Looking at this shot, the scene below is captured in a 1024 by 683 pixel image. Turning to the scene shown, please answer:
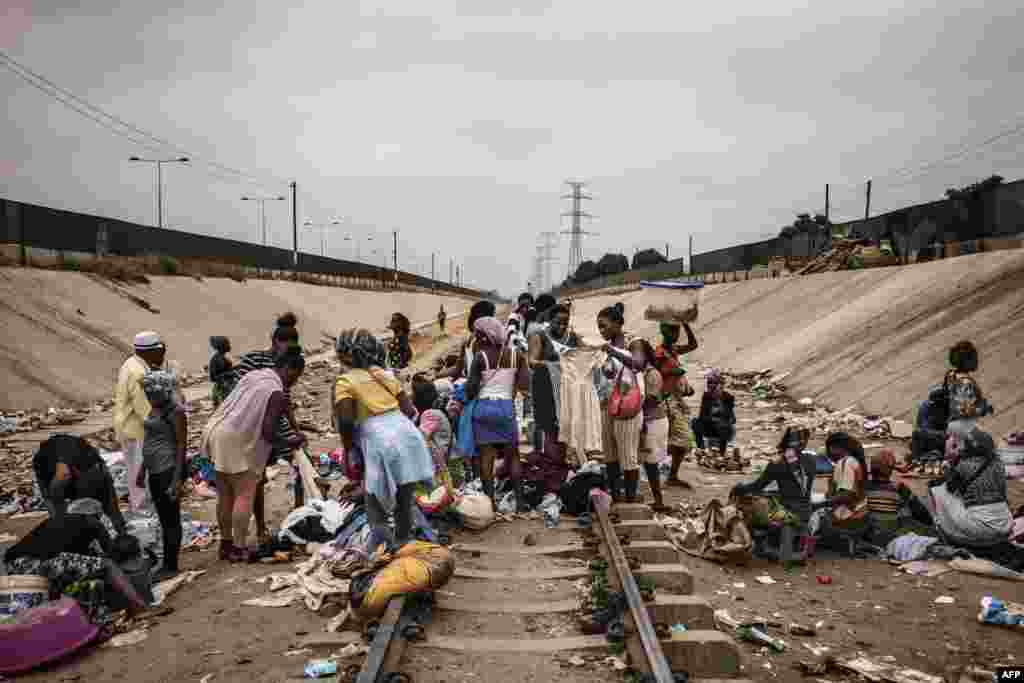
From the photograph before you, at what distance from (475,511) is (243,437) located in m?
2.03

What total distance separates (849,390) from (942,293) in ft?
14.3

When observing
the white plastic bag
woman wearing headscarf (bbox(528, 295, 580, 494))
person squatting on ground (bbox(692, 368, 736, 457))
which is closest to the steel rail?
woman wearing headscarf (bbox(528, 295, 580, 494))

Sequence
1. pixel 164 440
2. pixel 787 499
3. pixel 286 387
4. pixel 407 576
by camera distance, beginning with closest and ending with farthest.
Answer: pixel 407 576 < pixel 164 440 < pixel 286 387 < pixel 787 499

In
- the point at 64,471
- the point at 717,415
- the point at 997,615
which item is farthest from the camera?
the point at 717,415

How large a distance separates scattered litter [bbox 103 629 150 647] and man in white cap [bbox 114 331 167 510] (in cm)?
209

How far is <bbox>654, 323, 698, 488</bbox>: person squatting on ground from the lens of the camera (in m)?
7.75

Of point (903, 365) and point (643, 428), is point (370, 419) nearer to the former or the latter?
point (643, 428)

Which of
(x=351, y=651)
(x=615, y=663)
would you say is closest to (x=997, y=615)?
(x=615, y=663)

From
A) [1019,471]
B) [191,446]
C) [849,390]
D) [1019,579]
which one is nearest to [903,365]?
[849,390]

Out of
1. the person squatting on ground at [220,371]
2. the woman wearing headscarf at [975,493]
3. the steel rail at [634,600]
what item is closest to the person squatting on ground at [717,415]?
the woman wearing headscarf at [975,493]

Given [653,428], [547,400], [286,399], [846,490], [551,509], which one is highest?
[286,399]

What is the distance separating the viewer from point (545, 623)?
4266 mm

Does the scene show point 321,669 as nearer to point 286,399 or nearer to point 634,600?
point 634,600

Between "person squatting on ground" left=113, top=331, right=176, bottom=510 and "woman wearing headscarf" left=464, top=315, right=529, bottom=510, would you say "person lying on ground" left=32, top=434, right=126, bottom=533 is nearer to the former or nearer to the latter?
"person squatting on ground" left=113, top=331, right=176, bottom=510
